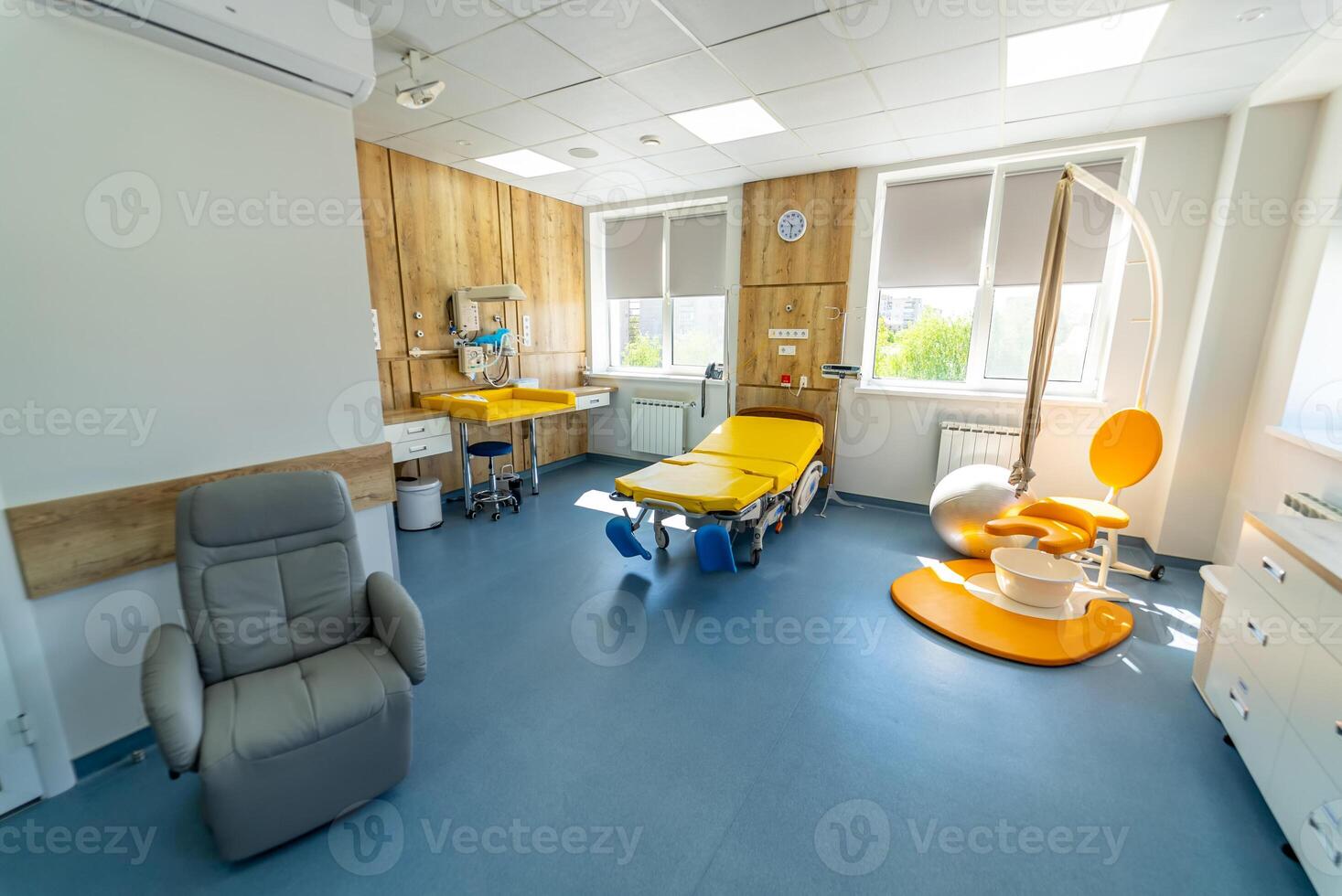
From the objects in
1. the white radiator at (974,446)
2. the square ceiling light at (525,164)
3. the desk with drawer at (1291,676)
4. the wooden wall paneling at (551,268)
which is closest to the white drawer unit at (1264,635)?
the desk with drawer at (1291,676)

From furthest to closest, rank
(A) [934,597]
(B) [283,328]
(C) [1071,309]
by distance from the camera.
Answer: (C) [1071,309] → (A) [934,597] → (B) [283,328]

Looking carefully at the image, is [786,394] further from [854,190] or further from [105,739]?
[105,739]

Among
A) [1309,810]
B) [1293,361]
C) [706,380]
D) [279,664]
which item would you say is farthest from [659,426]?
[1309,810]

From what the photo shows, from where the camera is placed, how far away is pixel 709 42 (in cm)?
259

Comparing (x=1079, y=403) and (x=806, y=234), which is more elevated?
(x=806, y=234)

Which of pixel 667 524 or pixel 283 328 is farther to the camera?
pixel 667 524

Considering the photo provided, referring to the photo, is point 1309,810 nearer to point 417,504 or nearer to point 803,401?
point 803,401

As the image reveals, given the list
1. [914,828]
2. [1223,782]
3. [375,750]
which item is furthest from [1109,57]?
[375,750]

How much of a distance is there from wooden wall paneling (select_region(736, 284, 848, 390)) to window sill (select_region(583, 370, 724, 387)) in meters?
0.47

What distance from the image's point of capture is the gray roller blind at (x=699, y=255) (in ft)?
17.7

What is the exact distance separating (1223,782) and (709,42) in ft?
12.3

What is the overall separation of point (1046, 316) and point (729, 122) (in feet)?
7.79

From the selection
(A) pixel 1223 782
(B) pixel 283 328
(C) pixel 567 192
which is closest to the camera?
(A) pixel 1223 782

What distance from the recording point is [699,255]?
18.1 ft
